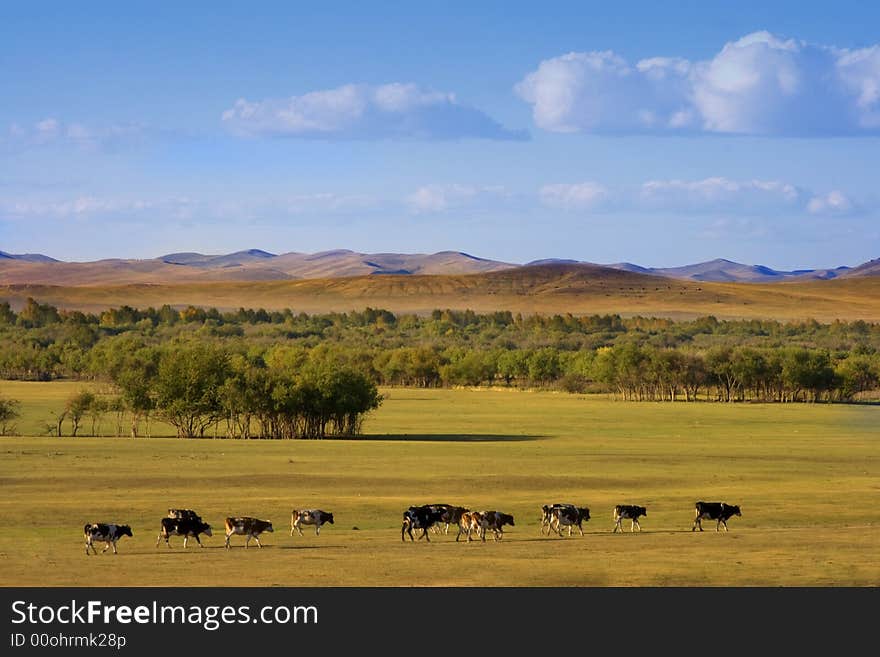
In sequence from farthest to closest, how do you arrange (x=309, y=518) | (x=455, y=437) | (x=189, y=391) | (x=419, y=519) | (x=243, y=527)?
1. (x=189, y=391)
2. (x=455, y=437)
3. (x=309, y=518)
4. (x=419, y=519)
5. (x=243, y=527)

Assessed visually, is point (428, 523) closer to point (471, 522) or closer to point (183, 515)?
point (471, 522)

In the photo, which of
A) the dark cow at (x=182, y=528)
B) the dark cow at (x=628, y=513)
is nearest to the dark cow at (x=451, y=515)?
the dark cow at (x=628, y=513)

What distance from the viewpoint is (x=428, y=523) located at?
3042 centimetres

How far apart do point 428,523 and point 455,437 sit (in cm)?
3773

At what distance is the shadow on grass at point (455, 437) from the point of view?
217ft

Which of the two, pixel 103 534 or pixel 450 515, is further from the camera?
pixel 450 515

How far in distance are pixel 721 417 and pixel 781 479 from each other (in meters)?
42.4

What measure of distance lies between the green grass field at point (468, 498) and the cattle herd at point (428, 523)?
399mm

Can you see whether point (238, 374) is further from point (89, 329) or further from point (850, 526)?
point (89, 329)

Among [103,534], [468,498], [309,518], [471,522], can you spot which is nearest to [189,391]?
[468,498]

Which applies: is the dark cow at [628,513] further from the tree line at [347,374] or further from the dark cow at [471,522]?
the tree line at [347,374]
